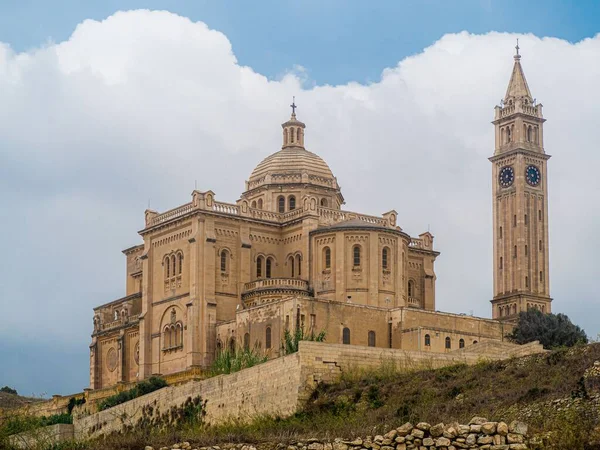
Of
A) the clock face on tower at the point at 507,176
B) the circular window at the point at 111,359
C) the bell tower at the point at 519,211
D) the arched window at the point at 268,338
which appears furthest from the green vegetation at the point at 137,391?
the clock face on tower at the point at 507,176

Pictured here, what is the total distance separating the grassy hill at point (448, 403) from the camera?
28.2 m

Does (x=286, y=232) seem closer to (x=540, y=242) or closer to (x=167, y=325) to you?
(x=167, y=325)

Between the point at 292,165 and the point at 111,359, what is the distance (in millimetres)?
16720

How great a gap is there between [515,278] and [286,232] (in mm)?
26206

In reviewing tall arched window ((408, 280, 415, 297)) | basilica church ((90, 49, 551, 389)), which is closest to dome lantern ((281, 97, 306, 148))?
basilica church ((90, 49, 551, 389))

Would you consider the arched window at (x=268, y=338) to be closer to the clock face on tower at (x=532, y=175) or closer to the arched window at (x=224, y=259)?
the arched window at (x=224, y=259)

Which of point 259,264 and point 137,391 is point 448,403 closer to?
point 137,391

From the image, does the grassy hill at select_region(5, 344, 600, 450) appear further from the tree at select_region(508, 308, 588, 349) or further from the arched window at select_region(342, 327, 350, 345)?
the tree at select_region(508, 308, 588, 349)

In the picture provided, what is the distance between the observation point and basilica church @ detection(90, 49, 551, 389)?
235 feet

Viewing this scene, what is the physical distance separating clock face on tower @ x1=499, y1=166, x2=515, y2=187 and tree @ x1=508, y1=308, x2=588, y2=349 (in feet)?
79.8

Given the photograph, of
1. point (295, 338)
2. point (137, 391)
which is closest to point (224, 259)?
point (137, 391)

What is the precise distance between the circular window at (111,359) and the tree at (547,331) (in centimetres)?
2498

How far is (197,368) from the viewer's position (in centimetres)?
7412

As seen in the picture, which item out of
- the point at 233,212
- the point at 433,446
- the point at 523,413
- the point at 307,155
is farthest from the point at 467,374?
the point at 307,155
